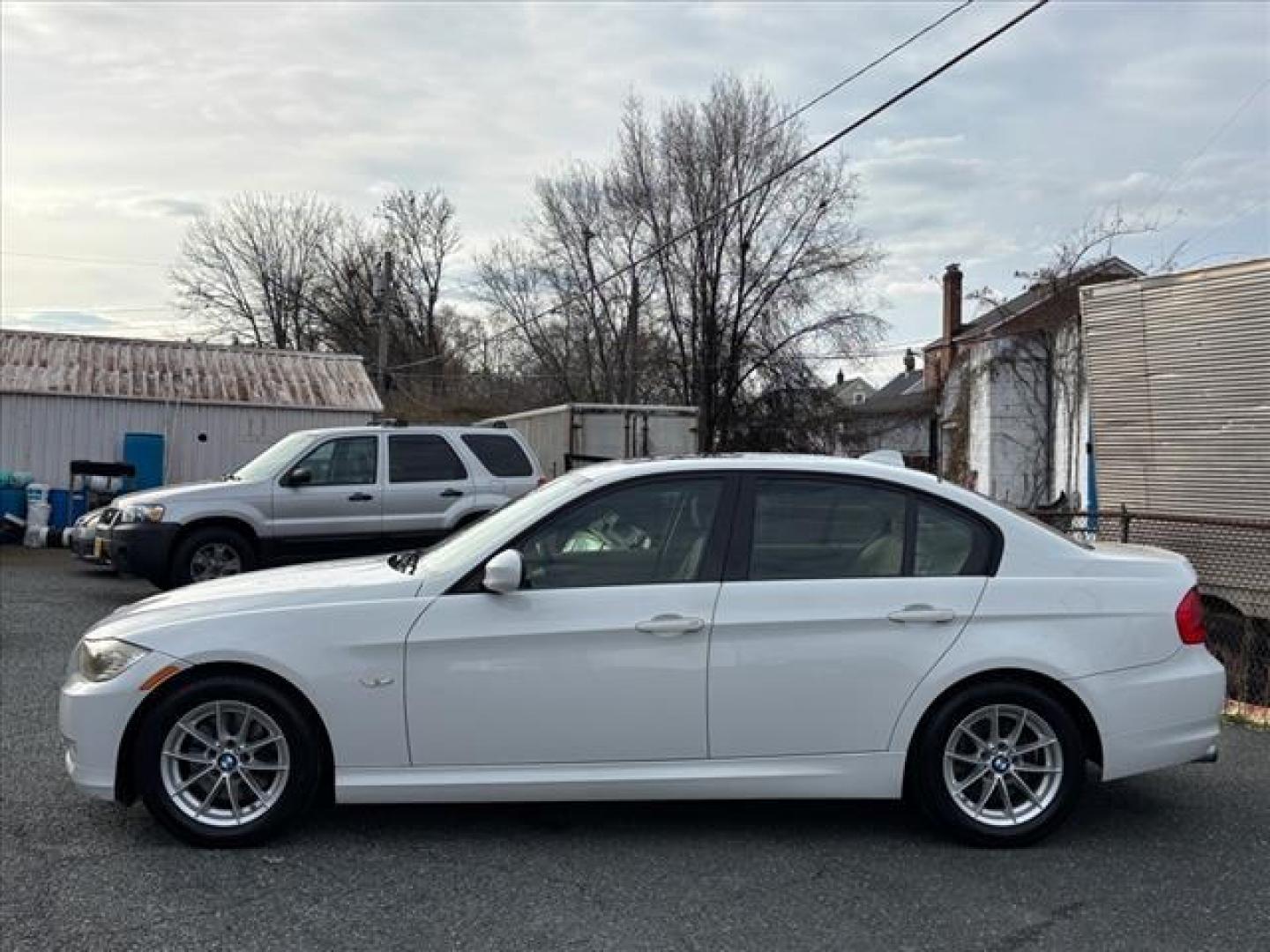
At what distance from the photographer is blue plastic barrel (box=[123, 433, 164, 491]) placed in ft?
65.6

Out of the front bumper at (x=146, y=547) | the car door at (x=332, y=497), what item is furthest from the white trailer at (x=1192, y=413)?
the front bumper at (x=146, y=547)

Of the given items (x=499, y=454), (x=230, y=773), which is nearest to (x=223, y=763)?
(x=230, y=773)

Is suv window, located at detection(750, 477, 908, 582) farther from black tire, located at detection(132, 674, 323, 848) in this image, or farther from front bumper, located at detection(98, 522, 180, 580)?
front bumper, located at detection(98, 522, 180, 580)

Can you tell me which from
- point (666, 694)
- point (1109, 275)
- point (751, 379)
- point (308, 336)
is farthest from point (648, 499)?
point (308, 336)

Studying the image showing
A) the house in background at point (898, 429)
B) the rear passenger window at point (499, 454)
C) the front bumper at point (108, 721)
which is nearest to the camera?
the front bumper at point (108, 721)

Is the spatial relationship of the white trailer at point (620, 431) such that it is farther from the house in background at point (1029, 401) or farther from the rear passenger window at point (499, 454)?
the rear passenger window at point (499, 454)

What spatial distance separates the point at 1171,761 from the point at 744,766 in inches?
70.1

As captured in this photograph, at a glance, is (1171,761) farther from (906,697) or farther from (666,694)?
(666,694)

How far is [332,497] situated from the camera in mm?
11469

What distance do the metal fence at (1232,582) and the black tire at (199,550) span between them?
7.53m

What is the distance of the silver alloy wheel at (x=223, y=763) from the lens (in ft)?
14.0

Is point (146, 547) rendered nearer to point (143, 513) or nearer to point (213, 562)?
point (143, 513)

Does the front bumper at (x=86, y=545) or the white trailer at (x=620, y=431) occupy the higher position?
the white trailer at (x=620, y=431)

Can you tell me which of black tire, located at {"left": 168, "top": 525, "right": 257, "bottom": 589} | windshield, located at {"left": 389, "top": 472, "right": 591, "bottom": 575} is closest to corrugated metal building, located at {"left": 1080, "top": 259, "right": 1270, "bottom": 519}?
windshield, located at {"left": 389, "top": 472, "right": 591, "bottom": 575}
